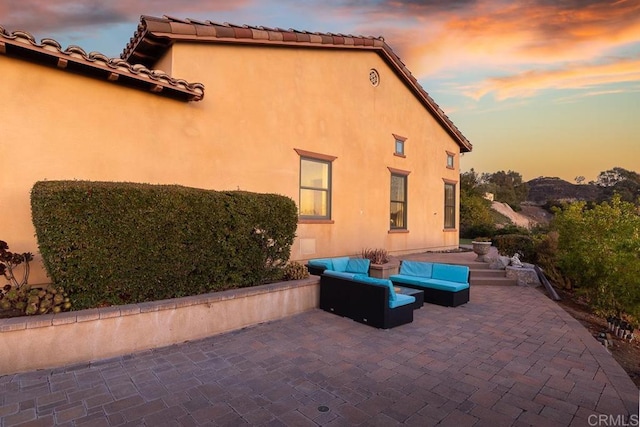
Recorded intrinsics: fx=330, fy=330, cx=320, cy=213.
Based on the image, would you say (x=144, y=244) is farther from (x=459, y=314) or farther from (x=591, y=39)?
(x=591, y=39)

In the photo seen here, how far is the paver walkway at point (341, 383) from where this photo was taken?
306cm

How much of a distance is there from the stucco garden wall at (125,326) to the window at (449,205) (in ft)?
38.5

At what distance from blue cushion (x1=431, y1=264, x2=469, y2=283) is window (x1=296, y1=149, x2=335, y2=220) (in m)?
3.53

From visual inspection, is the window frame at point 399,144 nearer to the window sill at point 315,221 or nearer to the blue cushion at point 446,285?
the window sill at point 315,221

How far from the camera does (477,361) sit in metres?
4.38

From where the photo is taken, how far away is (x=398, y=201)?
12758 mm

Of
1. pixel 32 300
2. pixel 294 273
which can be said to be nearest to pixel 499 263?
pixel 294 273

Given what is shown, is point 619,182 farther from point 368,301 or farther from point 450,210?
point 368,301

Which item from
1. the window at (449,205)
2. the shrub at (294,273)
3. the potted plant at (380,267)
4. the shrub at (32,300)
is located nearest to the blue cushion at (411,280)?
the potted plant at (380,267)

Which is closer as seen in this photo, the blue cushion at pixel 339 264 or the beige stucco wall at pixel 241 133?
the beige stucco wall at pixel 241 133

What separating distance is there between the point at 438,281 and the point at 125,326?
614 centimetres

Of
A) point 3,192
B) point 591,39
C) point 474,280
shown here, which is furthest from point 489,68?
point 3,192

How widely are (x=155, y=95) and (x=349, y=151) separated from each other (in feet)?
19.2

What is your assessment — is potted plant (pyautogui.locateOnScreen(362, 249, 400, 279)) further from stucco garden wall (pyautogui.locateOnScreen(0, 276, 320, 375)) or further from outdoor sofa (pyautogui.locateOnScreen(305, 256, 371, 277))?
stucco garden wall (pyautogui.locateOnScreen(0, 276, 320, 375))
